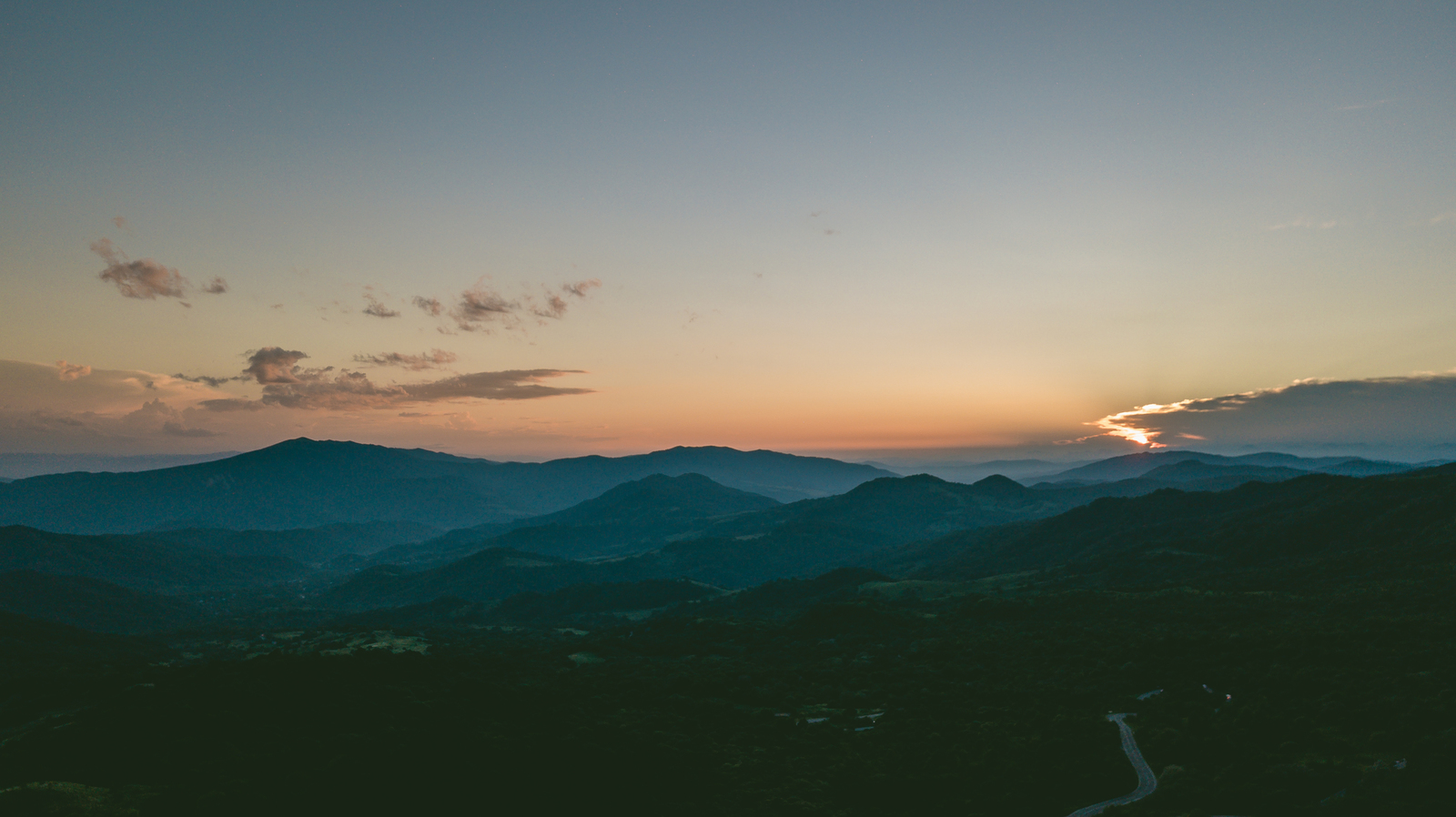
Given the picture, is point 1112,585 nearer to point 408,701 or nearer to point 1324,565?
point 1324,565

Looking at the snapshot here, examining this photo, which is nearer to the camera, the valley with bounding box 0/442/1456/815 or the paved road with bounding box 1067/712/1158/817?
the paved road with bounding box 1067/712/1158/817

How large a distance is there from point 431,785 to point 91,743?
4886 cm

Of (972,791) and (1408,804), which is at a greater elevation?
(1408,804)

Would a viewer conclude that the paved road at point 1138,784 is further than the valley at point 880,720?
No

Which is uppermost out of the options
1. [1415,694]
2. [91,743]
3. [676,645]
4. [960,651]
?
[1415,694]

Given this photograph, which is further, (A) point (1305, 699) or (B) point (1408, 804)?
(A) point (1305, 699)

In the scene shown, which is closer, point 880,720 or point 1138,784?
point 1138,784

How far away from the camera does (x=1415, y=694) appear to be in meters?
65.4

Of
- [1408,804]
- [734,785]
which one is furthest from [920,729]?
[1408,804]

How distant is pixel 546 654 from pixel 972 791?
430 ft

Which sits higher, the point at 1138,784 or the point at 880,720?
the point at 1138,784

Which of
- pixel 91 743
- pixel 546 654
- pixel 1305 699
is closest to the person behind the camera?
pixel 1305 699

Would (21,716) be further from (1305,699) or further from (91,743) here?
(1305,699)

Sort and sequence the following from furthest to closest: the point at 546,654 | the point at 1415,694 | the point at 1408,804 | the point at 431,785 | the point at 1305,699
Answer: the point at 546,654 < the point at 431,785 < the point at 1305,699 < the point at 1415,694 < the point at 1408,804
